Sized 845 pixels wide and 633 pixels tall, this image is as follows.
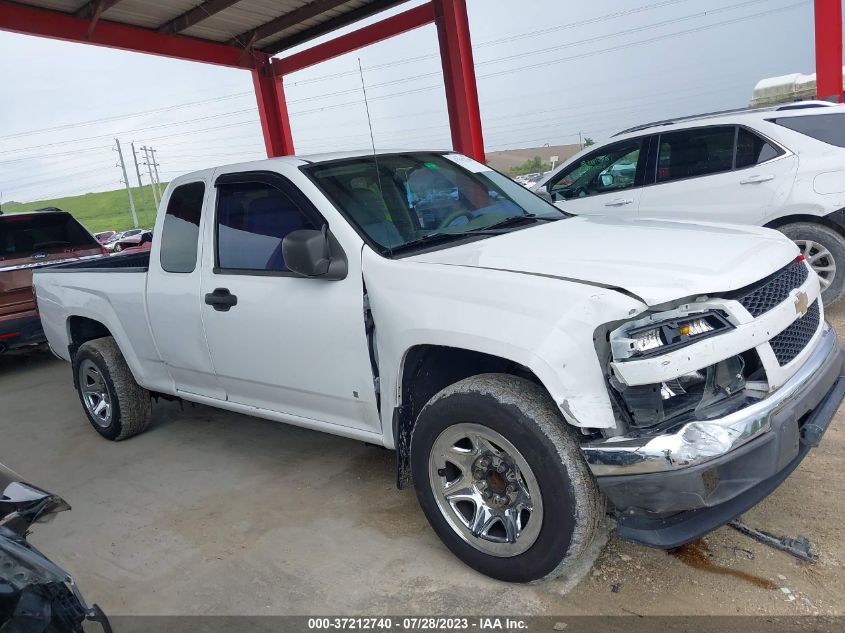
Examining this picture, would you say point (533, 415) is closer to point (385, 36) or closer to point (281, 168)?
point (281, 168)

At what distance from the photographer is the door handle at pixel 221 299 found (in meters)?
3.74

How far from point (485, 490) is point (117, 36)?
1130 centimetres

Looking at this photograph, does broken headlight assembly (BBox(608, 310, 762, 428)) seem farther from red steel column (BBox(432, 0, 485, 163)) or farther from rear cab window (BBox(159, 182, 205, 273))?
red steel column (BBox(432, 0, 485, 163))

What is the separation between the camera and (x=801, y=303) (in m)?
2.75

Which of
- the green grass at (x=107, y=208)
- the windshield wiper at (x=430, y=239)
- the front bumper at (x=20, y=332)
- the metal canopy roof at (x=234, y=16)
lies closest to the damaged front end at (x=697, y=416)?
the windshield wiper at (x=430, y=239)

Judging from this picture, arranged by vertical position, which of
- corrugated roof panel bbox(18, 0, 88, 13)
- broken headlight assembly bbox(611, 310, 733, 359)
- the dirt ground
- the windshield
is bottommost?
the dirt ground

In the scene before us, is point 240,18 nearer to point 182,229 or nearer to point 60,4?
point 60,4

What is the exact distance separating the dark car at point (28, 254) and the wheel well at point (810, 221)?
7.28 metres

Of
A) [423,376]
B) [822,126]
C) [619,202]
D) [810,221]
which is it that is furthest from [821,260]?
[423,376]

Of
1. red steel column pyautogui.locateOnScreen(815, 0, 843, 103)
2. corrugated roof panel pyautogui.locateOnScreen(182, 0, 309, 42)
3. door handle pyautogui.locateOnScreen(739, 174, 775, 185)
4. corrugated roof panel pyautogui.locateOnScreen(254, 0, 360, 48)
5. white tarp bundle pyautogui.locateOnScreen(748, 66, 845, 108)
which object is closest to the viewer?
door handle pyautogui.locateOnScreen(739, 174, 775, 185)

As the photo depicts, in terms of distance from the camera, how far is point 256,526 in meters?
3.61

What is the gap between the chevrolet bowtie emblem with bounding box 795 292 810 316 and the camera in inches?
106

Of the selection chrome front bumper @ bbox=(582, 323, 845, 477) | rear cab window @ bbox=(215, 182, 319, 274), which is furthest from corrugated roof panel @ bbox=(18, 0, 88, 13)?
chrome front bumper @ bbox=(582, 323, 845, 477)

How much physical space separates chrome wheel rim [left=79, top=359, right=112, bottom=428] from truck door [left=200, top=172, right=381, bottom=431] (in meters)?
1.67
